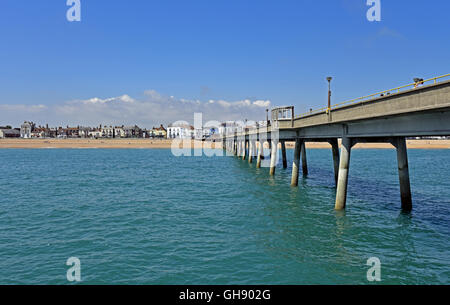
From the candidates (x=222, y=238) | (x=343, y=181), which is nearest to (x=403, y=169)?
(x=343, y=181)

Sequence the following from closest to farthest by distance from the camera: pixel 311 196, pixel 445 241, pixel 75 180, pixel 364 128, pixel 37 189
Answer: pixel 445 241 < pixel 364 128 < pixel 311 196 < pixel 37 189 < pixel 75 180

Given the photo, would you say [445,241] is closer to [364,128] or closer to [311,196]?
[364,128]

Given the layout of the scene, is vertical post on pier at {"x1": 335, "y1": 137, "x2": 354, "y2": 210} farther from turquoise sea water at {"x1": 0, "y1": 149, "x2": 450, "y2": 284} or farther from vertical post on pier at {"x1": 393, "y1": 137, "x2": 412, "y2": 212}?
vertical post on pier at {"x1": 393, "y1": 137, "x2": 412, "y2": 212}

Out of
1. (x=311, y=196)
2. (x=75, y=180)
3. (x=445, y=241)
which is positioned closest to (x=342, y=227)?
(x=445, y=241)

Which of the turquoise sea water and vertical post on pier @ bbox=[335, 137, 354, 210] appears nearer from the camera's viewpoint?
the turquoise sea water

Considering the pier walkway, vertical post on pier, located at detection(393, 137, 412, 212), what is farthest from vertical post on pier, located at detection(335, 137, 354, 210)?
vertical post on pier, located at detection(393, 137, 412, 212)

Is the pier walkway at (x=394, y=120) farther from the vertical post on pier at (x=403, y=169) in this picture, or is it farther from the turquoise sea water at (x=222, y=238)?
the turquoise sea water at (x=222, y=238)

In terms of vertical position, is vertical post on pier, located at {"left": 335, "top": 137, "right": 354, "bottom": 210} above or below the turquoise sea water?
above

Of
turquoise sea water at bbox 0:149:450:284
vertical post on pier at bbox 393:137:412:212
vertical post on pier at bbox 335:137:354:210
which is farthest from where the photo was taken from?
vertical post on pier at bbox 335:137:354:210

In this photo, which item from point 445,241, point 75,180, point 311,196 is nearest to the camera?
point 445,241

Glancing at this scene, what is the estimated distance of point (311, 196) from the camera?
88.9 ft

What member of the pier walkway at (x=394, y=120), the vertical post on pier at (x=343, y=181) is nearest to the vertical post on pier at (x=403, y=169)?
the pier walkway at (x=394, y=120)

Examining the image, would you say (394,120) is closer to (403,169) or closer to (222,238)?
(403,169)
